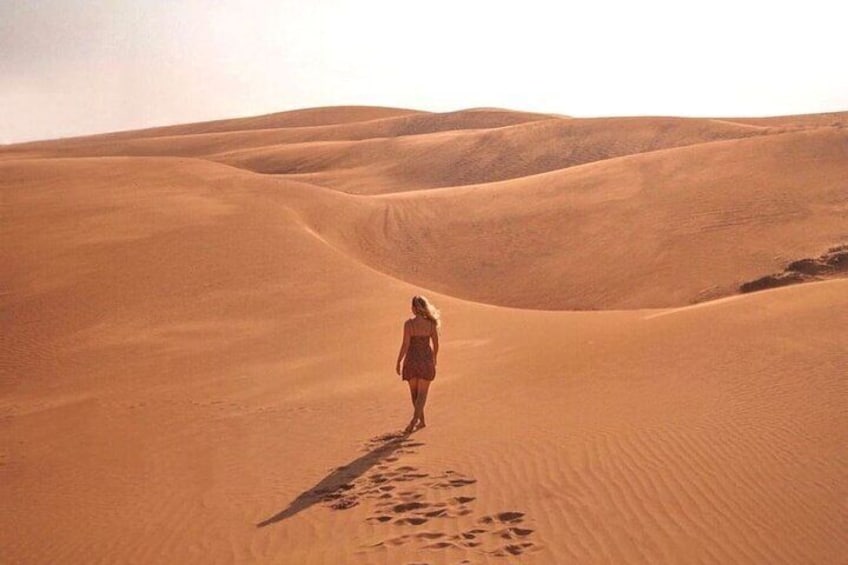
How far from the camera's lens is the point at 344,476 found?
23.9 feet

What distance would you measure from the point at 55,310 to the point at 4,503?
8.28 meters

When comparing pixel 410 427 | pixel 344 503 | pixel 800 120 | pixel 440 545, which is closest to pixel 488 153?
pixel 800 120

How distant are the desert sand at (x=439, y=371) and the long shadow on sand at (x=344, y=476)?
4 centimetres

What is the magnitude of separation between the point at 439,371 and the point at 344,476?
4.27 m

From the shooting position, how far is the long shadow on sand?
6.58 m

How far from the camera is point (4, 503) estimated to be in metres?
7.45

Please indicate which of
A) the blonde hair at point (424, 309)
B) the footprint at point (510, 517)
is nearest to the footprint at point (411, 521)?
the footprint at point (510, 517)

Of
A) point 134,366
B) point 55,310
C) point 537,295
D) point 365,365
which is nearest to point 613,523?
point 365,365

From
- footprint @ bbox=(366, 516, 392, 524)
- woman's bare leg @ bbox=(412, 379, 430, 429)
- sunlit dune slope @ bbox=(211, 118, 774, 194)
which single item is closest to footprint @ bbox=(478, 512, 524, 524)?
footprint @ bbox=(366, 516, 392, 524)

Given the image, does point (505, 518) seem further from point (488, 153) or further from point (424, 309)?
point (488, 153)

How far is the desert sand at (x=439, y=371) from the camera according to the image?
5.90 m

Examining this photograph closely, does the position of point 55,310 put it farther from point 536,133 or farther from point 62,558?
point 536,133

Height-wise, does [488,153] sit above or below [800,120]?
below

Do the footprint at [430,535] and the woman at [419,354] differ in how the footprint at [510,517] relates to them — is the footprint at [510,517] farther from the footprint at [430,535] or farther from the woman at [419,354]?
the woman at [419,354]
